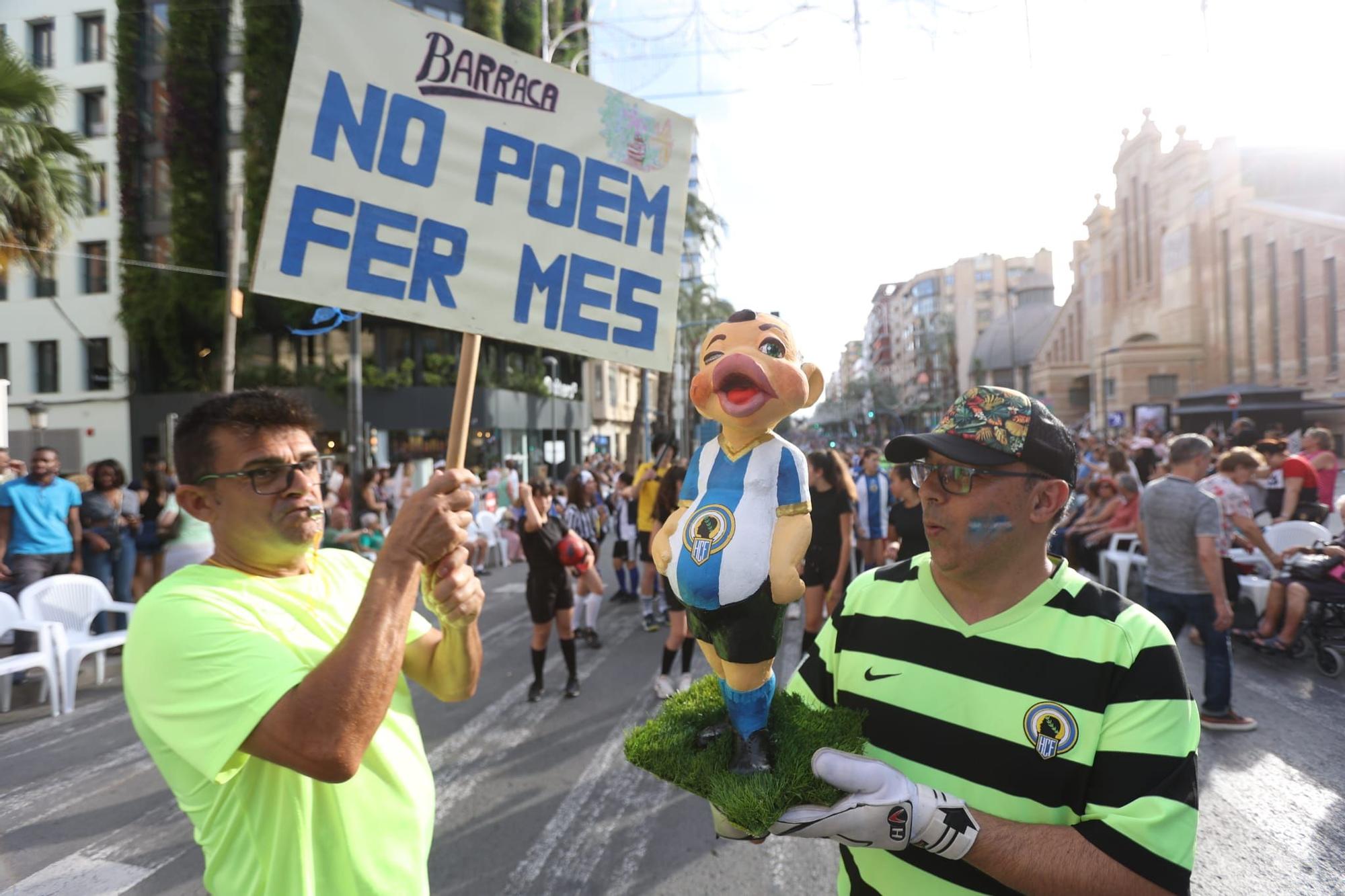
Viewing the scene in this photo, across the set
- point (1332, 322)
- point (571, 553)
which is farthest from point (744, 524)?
point (1332, 322)

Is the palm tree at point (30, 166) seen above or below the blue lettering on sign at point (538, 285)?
above

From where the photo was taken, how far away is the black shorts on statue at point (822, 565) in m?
6.15

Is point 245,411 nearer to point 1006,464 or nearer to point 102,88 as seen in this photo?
point 1006,464

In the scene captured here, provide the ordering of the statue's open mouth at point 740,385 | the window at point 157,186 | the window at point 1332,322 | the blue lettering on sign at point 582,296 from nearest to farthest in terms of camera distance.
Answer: the statue's open mouth at point 740,385 → the blue lettering on sign at point 582,296 → the window at point 157,186 → the window at point 1332,322

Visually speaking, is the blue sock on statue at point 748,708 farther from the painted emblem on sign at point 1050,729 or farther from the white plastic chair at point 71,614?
the white plastic chair at point 71,614

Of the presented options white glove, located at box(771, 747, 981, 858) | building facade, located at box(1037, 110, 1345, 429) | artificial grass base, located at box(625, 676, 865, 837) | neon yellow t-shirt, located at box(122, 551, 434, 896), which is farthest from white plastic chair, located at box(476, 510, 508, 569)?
building facade, located at box(1037, 110, 1345, 429)

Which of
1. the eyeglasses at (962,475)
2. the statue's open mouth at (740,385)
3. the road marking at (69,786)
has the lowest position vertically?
the road marking at (69,786)

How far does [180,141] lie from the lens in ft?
82.0

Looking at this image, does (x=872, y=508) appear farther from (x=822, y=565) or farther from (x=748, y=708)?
(x=748, y=708)

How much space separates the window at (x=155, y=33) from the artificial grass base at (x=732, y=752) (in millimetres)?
31693

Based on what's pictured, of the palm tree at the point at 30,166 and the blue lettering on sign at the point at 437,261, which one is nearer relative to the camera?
the blue lettering on sign at the point at 437,261

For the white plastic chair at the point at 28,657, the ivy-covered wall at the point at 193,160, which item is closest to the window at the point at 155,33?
the ivy-covered wall at the point at 193,160

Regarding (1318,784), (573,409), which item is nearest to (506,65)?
(1318,784)

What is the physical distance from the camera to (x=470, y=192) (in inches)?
89.0
